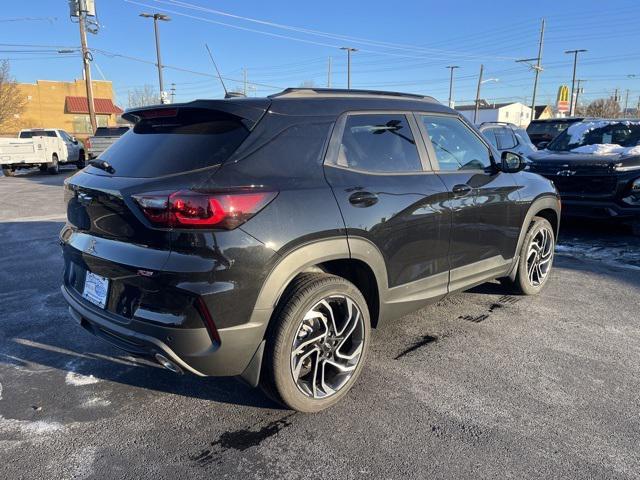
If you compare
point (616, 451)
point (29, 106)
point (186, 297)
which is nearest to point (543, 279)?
point (616, 451)

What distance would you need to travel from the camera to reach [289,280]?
2674 millimetres

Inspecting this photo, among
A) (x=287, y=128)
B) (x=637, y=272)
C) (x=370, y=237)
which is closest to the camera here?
(x=287, y=128)

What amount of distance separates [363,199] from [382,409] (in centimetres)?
128

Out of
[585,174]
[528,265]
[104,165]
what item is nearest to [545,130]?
[585,174]

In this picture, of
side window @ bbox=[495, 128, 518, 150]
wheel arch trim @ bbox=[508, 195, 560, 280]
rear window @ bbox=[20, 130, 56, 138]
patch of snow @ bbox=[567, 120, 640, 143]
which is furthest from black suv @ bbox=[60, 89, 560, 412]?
rear window @ bbox=[20, 130, 56, 138]

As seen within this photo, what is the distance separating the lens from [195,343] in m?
2.48

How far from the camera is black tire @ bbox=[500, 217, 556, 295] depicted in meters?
4.72

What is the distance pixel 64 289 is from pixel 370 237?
2023 millimetres

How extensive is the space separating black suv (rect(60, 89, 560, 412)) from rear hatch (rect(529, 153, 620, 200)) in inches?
178

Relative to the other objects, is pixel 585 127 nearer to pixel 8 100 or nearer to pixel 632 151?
pixel 632 151

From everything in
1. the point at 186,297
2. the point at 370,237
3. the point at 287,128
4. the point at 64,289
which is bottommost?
the point at 64,289

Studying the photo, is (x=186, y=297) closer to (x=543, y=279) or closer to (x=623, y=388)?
(x=623, y=388)

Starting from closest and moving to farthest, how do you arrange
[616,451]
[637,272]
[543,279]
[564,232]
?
[616,451] → [543,279] → [637,272] → [564,232]

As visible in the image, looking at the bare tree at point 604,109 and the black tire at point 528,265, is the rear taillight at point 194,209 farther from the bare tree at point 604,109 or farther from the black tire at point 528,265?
the bare tree at point 604,109
